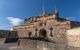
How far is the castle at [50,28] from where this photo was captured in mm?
28109

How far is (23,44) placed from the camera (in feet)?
A: 68.5

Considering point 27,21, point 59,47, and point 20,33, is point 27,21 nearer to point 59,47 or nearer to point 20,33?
point 20,33

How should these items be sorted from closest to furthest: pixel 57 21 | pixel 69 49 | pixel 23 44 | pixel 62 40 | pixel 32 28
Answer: pixel 69 49 → pixel 23 44 → pixel 62 40 → pixel 57 21 → pixel 32 28

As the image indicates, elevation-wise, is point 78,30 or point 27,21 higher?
point 27,21

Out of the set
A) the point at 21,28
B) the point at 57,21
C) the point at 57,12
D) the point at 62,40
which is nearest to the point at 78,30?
the point at 62,40

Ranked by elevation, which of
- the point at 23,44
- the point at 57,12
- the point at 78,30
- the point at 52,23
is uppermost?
the point at 57,12

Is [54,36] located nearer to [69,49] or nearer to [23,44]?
[23,44]

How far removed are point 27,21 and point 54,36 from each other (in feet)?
40.7

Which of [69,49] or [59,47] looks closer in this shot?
[69,49]

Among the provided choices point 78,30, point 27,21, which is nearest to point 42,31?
point 27,21

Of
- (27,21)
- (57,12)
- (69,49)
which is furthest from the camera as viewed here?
(27,21)

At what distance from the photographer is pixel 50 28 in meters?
31.4

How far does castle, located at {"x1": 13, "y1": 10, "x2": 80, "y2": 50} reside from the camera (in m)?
28.1

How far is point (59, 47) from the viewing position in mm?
13234
